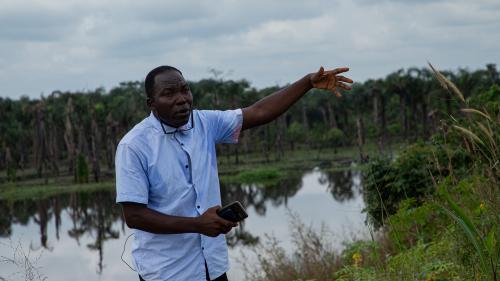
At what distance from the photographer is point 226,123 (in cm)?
350

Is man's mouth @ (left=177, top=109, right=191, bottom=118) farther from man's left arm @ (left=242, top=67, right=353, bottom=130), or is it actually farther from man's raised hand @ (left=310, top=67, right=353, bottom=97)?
man's raised hand @ (left=310, top=67, right=353, bottom=97)

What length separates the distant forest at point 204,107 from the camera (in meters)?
55.1

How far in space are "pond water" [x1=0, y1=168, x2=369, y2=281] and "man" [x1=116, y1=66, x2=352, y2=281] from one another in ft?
23.7

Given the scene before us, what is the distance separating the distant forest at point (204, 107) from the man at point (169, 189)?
47024 mm

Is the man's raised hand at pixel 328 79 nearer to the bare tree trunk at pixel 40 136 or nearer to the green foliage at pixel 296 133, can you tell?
the bare tree trunk at pixel 40 136

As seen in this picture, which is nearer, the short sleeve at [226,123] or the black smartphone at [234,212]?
the black smartphone at [234,212]

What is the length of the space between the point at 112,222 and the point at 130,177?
27.1m

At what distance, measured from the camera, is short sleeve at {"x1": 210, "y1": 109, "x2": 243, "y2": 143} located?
11.4 feet

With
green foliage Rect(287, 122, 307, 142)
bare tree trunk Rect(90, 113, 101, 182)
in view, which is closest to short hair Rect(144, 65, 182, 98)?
bare tree trunk Rect(90, 113, 101, 182)

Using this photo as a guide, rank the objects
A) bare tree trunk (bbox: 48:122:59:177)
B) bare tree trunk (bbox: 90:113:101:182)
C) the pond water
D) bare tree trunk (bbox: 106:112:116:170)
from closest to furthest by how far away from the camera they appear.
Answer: the pond water
bare tree trunk (bbox: 90:113:101:182)
bare tree trunk (bbox: 106:112:116:170)
bare tree trunk (bbox: 48:122:59:177)

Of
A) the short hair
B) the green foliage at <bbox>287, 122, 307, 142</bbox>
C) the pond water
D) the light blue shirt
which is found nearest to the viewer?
the light blue shirt

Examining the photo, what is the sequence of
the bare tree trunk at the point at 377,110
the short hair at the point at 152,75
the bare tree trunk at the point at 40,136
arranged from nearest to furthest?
the short hair at the point at 152,75 → the bare tree trunk at the point at 40,136 → the bare tree trunk at the point at 377,110

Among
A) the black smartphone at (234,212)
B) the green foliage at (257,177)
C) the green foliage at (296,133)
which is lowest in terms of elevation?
the green foliage at (257,177)

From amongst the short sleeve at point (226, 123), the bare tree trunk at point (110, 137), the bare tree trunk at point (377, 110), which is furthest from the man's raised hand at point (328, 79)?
the bare tree trunk at point (377, 110)
